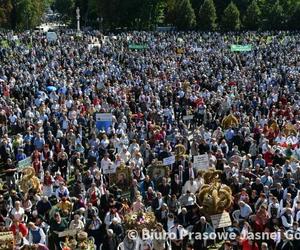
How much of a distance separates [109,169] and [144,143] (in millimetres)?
1901

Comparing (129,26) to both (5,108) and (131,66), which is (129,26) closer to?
(131,66)

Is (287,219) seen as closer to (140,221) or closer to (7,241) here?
(140,221)

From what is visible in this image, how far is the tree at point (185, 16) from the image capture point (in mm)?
65812

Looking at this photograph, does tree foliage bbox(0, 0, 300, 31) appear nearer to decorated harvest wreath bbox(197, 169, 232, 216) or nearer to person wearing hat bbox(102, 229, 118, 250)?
decorated harvest wreath bbox(197, 169, 232, 216)

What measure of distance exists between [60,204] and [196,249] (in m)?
3.13

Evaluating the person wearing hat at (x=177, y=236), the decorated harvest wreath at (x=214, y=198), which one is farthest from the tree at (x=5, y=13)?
the person wearing hat at (x=177, y=236)

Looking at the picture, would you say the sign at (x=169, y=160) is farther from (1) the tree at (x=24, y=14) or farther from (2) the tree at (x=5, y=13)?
(1) the tree at (x=24, y=14)

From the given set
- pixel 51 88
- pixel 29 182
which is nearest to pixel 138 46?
pixel 51 88

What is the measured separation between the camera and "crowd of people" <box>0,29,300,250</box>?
13453mm

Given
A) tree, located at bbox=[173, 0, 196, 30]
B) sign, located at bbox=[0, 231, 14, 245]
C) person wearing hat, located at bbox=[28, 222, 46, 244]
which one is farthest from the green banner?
sign, located at bbox=[0, 231, 14, 245]

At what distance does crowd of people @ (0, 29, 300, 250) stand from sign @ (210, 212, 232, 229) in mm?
127

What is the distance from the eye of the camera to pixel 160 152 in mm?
17812

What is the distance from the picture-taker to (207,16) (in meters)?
66.0

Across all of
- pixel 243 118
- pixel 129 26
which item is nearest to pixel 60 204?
pixel 243 118
